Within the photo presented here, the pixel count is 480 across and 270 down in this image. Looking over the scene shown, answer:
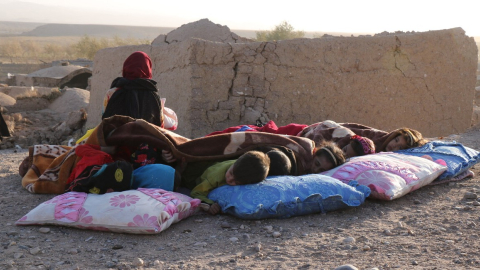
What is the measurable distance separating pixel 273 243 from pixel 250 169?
2.04ft

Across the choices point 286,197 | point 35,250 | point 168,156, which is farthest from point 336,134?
point 35,250

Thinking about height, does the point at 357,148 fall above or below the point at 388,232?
above

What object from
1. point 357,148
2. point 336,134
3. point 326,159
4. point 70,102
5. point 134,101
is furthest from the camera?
point 70,102

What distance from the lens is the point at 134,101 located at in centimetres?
437

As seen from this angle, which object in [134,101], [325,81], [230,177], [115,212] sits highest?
[325,81]

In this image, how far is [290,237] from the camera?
9.75 ft

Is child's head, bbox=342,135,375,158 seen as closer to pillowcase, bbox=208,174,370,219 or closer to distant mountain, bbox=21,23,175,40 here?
pillowcase, bbox=208,174,370,219

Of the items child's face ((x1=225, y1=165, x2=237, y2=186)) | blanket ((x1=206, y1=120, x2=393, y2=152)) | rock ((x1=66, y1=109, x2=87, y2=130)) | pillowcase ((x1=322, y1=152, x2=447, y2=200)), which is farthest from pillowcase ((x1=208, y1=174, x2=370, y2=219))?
rock ((x1=66, y1=109, x2=87, y2=130))

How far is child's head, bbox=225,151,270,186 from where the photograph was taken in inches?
131

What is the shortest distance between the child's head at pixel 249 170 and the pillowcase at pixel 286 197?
0.04 meters

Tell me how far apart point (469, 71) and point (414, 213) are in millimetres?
4251

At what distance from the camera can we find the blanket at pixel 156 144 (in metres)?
3.79

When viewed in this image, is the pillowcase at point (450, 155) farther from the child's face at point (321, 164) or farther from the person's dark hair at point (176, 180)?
the person's dark hair at point (176, 180)

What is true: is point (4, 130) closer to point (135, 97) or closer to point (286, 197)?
point (135, 97)
